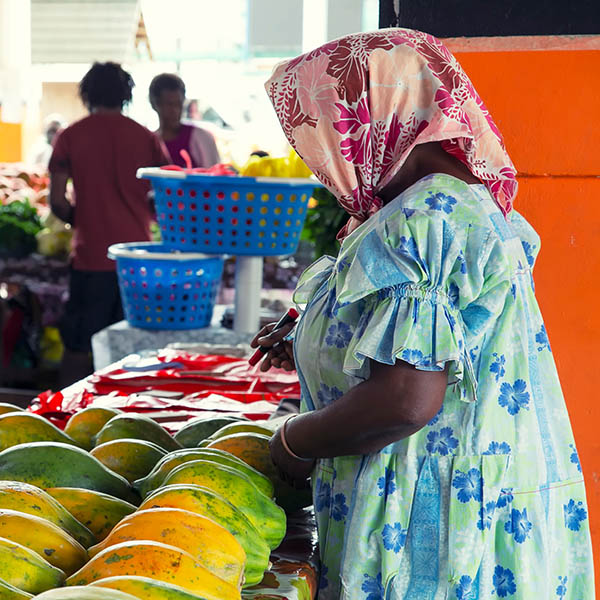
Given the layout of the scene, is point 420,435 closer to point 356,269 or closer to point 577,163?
point 356,269

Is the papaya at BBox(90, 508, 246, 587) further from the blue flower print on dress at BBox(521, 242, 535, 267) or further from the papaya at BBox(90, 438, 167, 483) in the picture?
the blue flower print on dress at BBox(521, 242, 535, 267)

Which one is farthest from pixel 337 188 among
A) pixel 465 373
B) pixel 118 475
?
→ pixel 118 475

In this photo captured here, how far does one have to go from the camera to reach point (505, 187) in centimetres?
147

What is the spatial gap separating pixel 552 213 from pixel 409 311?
3.27ft

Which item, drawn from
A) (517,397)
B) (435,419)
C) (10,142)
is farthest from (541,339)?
(10,142)

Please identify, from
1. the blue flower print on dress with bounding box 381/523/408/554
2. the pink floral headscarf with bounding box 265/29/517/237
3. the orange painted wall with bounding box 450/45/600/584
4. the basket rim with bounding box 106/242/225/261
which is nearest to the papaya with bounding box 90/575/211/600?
the blue flower print on dress with bounding box 381/523/408/554

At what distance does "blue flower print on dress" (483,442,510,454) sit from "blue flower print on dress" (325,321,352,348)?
0.95 ft

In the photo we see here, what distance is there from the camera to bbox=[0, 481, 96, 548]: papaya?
3.71 feet

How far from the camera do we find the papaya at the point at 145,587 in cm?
89

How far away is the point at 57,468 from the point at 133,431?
29 centimetres

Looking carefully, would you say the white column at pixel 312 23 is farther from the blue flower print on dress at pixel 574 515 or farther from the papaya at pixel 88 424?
the blue flower print on dress at pixel 574 515

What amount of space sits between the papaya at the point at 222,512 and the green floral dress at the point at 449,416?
0.85ft

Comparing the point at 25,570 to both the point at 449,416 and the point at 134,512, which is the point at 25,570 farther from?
the point at 449,416

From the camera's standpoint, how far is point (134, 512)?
3.94 feet
